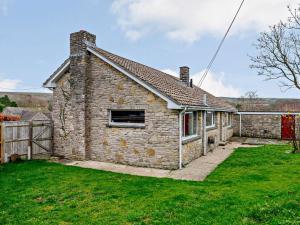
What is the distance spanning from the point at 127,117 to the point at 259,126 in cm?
1817

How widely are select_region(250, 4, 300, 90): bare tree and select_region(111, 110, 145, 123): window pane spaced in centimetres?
1277

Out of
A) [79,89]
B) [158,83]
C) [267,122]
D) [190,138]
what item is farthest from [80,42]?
[267,122]

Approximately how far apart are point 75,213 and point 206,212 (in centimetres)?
314

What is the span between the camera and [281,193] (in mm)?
7531

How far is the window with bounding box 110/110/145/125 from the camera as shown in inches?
486

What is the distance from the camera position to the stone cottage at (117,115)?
38.1ft

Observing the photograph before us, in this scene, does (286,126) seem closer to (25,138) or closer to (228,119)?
(228,119)

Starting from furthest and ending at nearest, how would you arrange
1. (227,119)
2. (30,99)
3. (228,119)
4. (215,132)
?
(30,99) < (228,119) < (227,119) < (215,132)

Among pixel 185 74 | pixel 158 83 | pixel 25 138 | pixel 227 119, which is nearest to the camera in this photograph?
pixel 25 138

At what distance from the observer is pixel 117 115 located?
1305 centimetres

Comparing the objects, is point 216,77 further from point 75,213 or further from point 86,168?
point 75,213

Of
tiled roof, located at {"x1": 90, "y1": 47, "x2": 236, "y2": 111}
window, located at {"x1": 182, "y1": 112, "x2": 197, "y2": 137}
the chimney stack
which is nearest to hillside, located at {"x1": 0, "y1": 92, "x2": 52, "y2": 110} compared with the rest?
tiled roof, located at {"x1": 90, "y1": 47, "x2": 236, "y2": 111}

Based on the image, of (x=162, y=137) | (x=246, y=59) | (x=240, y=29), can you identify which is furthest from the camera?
(x=246, y=59)

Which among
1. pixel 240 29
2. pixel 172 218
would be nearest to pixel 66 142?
pixel 172 218
